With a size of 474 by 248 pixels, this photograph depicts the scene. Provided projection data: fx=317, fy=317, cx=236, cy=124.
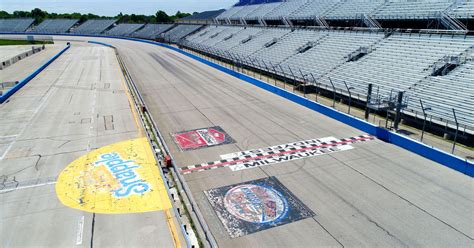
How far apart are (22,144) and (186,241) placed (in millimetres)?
12400

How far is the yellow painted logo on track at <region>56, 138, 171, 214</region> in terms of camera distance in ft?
35.1

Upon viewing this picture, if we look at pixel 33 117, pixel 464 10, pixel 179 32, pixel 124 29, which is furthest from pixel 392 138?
pixel 124 29

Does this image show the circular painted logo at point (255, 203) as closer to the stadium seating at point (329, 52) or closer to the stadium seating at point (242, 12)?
the stadium seating at point (329, 52)

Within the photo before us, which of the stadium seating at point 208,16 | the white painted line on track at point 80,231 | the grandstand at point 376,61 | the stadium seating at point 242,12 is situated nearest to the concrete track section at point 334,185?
the white painted line on track at point 80,231

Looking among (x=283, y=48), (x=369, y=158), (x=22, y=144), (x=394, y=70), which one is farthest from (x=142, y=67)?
(x=369, y=158)

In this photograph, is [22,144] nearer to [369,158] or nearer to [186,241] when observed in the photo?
[186,241]

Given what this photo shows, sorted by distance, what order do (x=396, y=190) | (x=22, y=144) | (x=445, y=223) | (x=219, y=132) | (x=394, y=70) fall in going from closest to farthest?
(x=445, y=223) < (x=396, y=190) < (x=22, y=144) < (x=219, y=132) < (x=394, y=70)

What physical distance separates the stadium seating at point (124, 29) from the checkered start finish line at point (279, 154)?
9614 cm

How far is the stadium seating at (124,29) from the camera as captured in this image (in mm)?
102812

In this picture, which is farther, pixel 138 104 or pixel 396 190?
pixel 138 104

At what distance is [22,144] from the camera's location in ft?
52.9

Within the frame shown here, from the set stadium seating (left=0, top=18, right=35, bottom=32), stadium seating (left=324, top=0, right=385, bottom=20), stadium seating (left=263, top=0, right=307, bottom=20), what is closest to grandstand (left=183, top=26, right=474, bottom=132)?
stadium seating (left=324, top=0, right=385, bottom=20)

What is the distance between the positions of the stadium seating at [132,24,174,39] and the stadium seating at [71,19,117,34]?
21.8 metres

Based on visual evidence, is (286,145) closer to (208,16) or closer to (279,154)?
(279,154)
